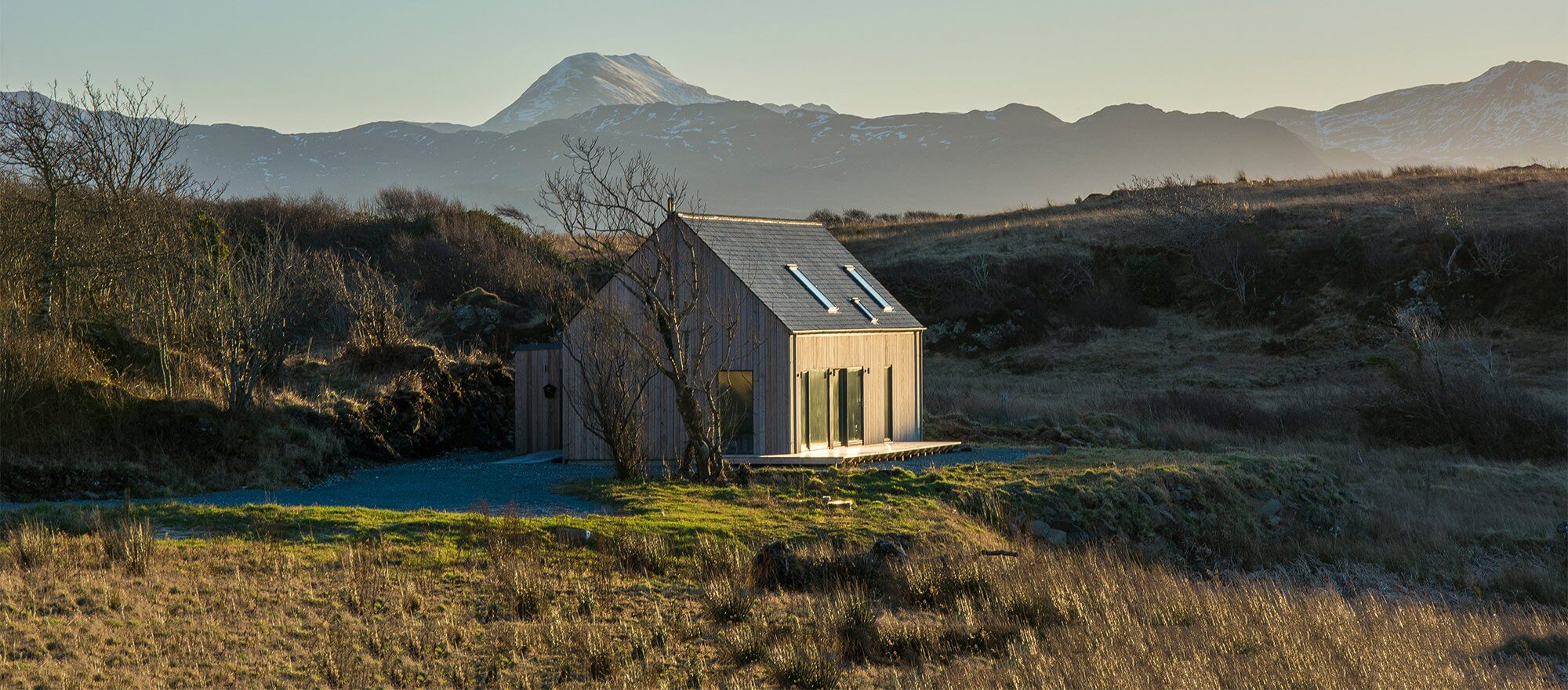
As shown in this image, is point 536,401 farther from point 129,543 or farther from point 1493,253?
point 1493,253

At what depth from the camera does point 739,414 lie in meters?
21.5

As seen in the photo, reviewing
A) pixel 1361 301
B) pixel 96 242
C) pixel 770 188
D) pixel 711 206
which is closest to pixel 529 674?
pixel 96 242

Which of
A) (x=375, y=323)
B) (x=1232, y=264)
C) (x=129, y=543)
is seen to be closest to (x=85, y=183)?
(x=375, y=323)

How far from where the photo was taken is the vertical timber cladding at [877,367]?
2128 cm

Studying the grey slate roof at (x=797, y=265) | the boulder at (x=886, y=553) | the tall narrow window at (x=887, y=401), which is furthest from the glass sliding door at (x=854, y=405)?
the boulder at (x=886, y=553)

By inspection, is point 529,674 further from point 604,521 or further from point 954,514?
point 954,514

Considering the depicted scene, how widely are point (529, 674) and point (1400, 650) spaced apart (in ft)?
25.9

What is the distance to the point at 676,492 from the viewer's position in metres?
16.4

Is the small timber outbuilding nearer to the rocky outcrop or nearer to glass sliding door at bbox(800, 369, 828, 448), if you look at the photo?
glass sliding door at bbox(800, 369, 828, 448)

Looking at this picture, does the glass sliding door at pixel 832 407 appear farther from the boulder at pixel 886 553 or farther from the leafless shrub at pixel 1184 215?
the leafless shrub at pixel 1184 215

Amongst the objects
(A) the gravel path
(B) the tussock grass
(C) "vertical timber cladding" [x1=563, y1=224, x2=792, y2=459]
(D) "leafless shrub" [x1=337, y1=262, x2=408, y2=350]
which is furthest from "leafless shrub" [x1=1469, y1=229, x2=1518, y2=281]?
(B) the tussock grass

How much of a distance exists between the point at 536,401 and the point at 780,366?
6.63m

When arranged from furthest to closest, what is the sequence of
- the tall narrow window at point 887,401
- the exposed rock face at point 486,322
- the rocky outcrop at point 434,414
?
the exposed rock face at point 486,322 < the tall narrow window at point 887,401 < the rocky outcrop at point 434,414

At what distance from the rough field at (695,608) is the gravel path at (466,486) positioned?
159 centimetres
